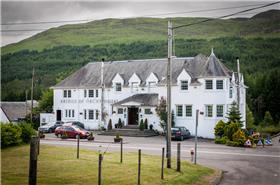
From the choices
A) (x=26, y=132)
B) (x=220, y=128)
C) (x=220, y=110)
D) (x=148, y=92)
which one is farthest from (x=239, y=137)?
(x=26, y=132)

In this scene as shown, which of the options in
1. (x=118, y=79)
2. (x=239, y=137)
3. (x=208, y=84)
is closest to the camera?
(x=239, y=137)

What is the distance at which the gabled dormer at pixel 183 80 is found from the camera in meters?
47.0

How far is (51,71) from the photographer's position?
162 metres

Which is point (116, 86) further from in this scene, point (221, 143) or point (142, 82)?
point (221, 143)

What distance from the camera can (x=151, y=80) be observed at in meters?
50.4

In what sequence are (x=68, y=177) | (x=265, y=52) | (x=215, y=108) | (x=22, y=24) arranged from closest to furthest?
(x=68, y=177) < (x=22, y=24) < (x=215, y=108) < (x=265, y=52)

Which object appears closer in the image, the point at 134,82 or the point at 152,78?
the point at 152,78

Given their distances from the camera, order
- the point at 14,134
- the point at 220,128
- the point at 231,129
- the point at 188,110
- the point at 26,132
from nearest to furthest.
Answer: the point at 14,134
the point at 26,132
the point at 231,129
the point at 220,128
the point at 188,110

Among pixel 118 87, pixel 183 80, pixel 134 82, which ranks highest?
pixel 134 82

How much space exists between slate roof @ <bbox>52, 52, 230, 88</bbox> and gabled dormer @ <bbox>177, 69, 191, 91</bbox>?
58 cm

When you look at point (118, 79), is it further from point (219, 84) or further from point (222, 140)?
point (222, 140)

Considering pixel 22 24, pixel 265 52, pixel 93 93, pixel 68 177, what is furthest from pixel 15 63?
pixel 68 177

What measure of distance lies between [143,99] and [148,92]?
1490mm

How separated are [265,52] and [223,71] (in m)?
111
